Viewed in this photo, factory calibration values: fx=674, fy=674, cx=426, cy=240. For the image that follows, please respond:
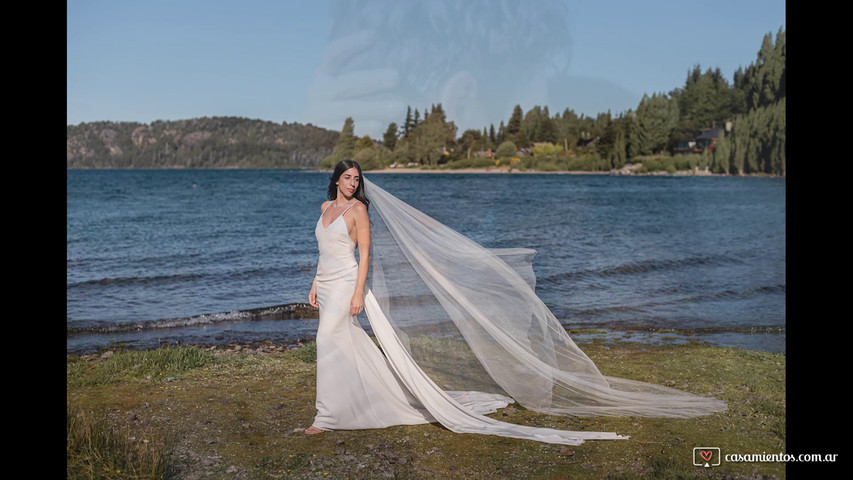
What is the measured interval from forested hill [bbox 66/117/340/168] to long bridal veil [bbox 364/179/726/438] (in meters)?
98.8

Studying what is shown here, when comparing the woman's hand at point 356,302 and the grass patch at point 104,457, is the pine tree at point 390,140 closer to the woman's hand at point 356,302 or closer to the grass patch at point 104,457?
the woman's hand at point 356,302

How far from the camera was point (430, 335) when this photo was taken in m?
6.16

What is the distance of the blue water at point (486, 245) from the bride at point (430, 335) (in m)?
5.07

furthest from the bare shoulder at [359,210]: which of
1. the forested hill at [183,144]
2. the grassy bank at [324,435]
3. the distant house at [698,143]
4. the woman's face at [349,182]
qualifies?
the distant house at [698,143]

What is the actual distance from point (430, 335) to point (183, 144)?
13490 centimetres

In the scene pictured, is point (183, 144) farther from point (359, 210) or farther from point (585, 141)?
point (359, 210)

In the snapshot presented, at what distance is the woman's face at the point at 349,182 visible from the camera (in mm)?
5871

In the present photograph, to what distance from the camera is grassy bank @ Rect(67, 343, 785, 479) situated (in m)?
4.84

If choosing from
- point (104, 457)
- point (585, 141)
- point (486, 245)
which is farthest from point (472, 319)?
point (585, 141)

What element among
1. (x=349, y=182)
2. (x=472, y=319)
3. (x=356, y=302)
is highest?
(x=349, y=182)

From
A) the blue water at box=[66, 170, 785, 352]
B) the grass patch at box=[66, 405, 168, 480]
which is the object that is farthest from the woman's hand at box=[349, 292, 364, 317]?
the blue water at box=[66, 170, 785, 352]

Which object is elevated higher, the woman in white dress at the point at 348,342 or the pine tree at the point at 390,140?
the pine tree at the point at 390,140
